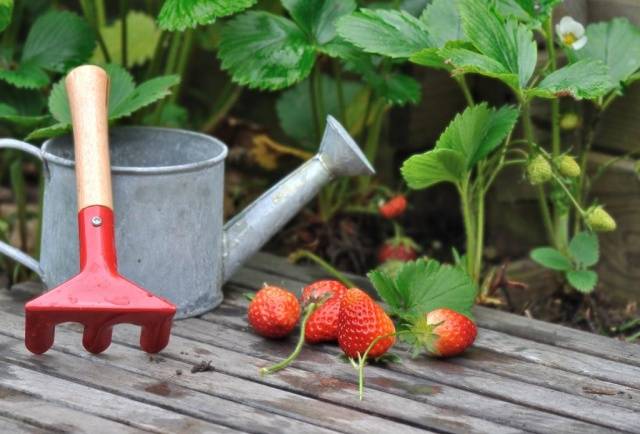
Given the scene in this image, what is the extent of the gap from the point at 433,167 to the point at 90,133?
1.53 ft

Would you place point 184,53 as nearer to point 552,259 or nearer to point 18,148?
point 18,148

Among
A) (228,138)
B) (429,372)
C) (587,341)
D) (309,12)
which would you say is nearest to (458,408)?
(429,372)

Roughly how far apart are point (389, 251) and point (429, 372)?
20.4 inches

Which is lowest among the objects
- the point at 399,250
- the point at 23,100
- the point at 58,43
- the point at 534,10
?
the point at 399,250

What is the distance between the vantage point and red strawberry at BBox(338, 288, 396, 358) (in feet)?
5.11

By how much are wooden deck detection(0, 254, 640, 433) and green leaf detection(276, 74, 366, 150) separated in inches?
22.0

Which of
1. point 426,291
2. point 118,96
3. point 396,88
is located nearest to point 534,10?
point 396,88

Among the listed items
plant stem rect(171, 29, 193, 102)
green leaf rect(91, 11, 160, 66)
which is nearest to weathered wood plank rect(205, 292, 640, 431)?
plant stem rect(171, 29, 193, 102)

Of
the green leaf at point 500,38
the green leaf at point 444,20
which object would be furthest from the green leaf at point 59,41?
the green leaf at point 500,38

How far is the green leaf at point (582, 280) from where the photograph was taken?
1.82 meters

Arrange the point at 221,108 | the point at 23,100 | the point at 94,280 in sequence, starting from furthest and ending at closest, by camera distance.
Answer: the point at 221,108
the point at 23,100
the point at 94,280

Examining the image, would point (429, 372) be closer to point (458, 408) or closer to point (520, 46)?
point (458, 408)

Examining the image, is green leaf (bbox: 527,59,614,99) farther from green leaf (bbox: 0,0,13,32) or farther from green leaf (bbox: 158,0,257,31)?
green leaf (bbox: 0,0,13,32)

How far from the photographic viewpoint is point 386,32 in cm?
173
